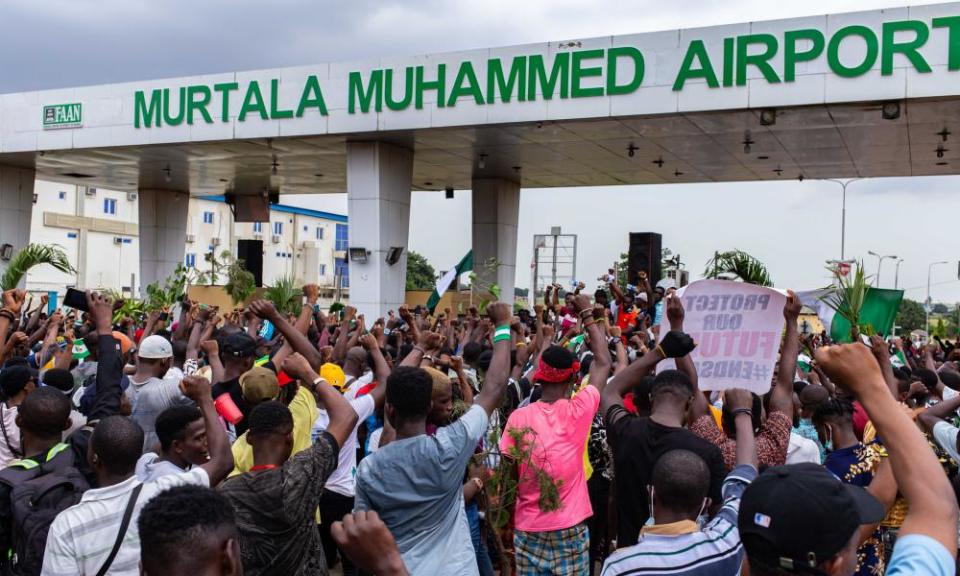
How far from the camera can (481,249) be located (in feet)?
84.4

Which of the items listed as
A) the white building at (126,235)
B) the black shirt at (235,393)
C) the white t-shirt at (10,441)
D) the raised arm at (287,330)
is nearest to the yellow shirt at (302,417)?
the raised arm at (287,330)

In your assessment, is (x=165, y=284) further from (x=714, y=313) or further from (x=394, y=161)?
(x=714, y=313)

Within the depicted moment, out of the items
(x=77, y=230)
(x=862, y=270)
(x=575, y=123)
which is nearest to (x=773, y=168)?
(x=575, y=123)

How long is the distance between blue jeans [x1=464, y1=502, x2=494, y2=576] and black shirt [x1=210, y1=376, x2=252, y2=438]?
161 cm

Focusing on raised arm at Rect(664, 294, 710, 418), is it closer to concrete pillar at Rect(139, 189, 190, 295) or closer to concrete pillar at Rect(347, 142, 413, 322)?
concrete pillar at Rect(347, 142, 413, 322)

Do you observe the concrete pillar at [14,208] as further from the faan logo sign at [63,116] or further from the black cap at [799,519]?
the black cap at [799,519]

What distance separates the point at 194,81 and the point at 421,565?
1913 cm

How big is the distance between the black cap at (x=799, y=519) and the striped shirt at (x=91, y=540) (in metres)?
2.09

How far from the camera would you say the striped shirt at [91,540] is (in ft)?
11.1

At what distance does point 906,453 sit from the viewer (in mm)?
2328

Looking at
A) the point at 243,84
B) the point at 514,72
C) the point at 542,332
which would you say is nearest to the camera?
the point at 542,332

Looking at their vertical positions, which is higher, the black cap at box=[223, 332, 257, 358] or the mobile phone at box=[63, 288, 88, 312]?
the mobile phone at box=[63, 288, 88, 312]

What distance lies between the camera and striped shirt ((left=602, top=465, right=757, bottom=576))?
3.11 meters

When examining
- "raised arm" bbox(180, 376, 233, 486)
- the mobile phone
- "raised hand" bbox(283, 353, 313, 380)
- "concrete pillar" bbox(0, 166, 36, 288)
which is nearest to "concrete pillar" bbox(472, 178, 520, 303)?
"concrete pillar" bbox(0, 166, 36, 288)
